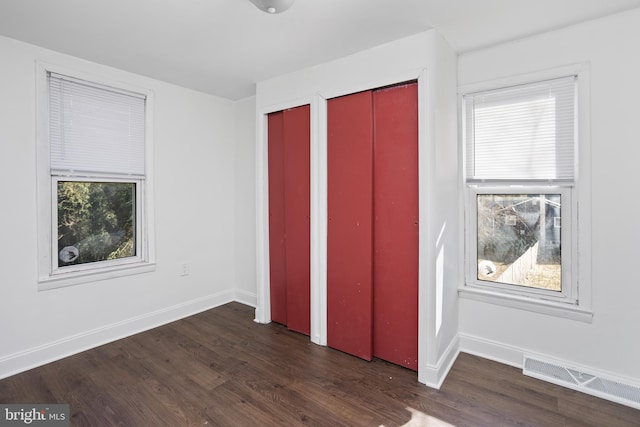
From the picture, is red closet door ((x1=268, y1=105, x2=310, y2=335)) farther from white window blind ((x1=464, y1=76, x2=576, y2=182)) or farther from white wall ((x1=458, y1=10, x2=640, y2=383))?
white wall ((x1=458, y1=10, x2=640, y2=383))

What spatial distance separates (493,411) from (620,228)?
1.49 meters

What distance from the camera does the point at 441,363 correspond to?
2.26m

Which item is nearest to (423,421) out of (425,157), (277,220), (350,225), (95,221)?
(350,225)

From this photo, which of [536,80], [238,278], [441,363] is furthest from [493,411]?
[238,278]

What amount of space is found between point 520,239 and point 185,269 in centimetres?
332

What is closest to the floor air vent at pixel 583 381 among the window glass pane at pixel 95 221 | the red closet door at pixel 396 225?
the red closet door at pixel 396 225

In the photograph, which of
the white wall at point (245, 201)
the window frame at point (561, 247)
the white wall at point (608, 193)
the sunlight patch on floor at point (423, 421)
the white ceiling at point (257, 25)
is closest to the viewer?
the sunlight patch on floor at point (423, 421)

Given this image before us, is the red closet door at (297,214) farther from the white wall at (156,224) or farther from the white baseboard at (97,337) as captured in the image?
the white baseboard at (97,337)

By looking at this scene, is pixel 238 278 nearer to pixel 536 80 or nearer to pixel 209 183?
pixel 209 183

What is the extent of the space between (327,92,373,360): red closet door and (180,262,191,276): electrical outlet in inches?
68.5

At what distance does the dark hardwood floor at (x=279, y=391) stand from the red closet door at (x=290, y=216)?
18.2 inches

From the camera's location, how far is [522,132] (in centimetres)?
240

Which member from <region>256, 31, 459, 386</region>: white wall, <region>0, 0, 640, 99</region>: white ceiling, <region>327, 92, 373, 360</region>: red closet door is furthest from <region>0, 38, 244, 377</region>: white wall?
<region>327, 92, 373, 360</region>: red closet door

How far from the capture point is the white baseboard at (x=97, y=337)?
2.35 meters
